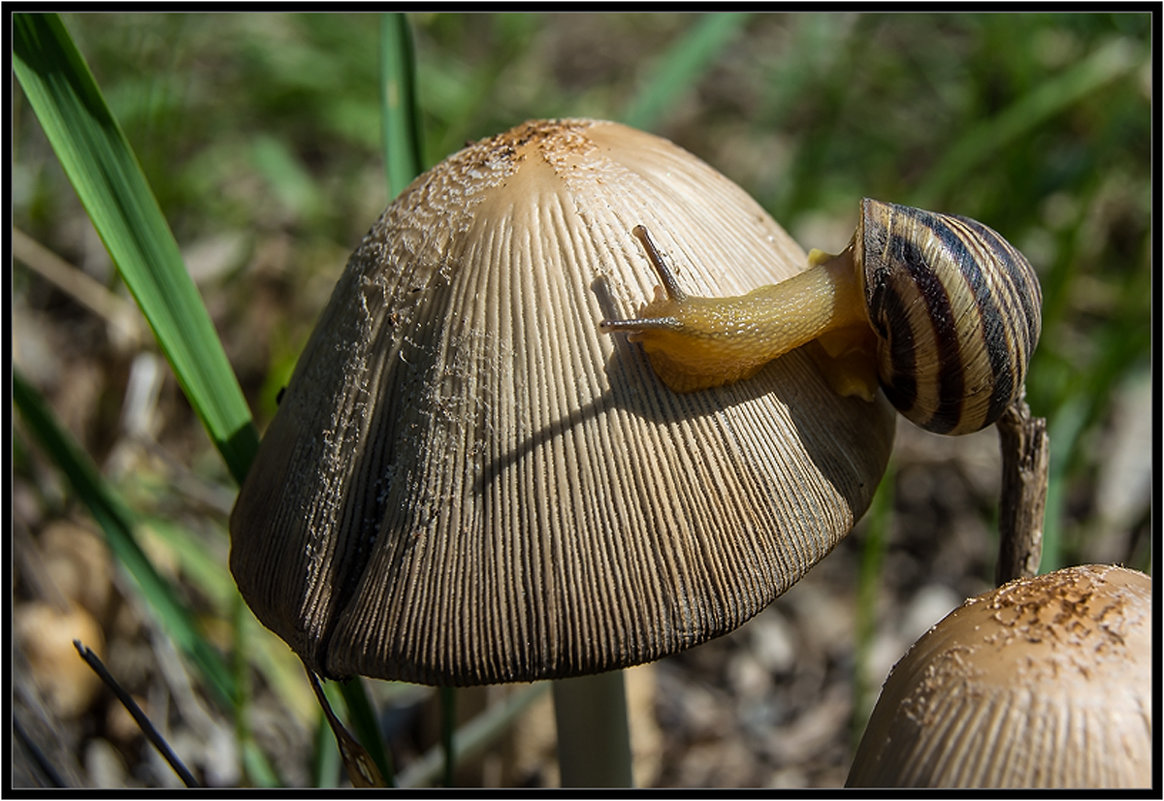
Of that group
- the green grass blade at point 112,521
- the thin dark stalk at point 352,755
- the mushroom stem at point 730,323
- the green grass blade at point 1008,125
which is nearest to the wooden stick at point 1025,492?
the mushroom stem at point 730,323

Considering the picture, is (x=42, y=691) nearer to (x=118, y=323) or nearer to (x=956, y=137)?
(x=118, y=323)

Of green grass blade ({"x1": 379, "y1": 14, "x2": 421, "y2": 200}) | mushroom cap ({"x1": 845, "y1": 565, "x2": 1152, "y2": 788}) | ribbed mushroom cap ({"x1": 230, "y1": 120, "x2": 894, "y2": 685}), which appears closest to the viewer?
mushroom cap ({"x1": 845, "y1": 565, "x2": 1152, "y2": 788})

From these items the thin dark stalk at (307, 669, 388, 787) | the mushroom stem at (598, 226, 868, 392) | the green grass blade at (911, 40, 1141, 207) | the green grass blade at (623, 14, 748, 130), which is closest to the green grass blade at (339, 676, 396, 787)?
the thin dark stalk at (307, 669, 388, 787)

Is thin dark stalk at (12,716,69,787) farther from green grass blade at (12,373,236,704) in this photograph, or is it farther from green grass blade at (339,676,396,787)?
green grass blade at (339,676,396,787)

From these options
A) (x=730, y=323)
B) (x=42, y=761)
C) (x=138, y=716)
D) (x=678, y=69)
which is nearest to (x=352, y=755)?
(x=138, y=716)

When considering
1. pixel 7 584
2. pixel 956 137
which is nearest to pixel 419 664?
pixel 7 584

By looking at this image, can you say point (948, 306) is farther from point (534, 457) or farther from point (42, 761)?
point (42, 761)
